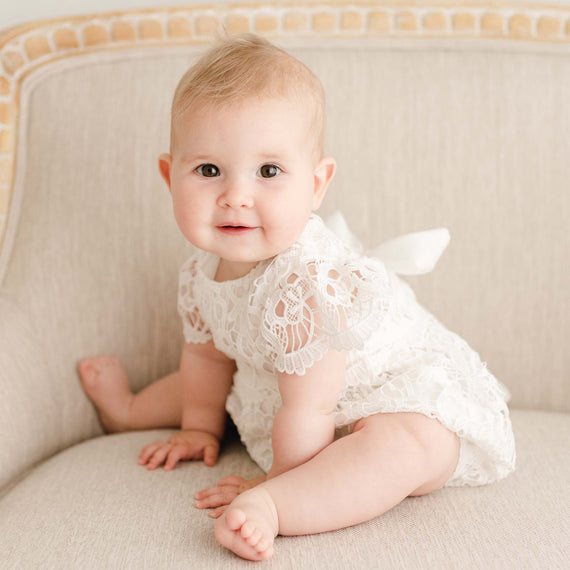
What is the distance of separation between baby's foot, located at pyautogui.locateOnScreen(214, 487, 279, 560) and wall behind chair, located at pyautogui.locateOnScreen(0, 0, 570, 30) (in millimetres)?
1045

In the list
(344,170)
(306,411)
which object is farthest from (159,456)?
(344,170)

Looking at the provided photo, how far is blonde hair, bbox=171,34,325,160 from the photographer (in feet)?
3.04

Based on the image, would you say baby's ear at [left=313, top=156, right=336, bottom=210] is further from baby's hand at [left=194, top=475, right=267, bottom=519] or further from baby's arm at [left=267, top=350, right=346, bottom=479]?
baby's hand at [left=194, top=475, right=267, bottom=519]

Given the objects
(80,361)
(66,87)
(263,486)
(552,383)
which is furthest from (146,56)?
(552,383)

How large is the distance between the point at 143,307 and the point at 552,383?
2.43ft

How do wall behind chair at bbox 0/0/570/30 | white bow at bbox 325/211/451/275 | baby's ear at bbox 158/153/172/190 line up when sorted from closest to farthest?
baby's ear at bbox 158/153/172/190 < white bow at bbox 325/211/451/275 < wall behind chair at bbox 0/0/570/30

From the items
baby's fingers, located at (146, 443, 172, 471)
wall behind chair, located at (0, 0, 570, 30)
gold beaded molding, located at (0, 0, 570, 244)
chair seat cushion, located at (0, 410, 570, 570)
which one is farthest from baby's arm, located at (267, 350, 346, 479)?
wall behind chair, located at (0, 0, 570, 30)

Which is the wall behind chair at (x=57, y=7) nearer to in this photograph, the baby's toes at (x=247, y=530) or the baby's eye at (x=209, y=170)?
the baby's eye at (x=209, y=170)

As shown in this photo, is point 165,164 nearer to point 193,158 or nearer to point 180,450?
point 193,158

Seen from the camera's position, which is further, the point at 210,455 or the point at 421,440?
the point at 210,455

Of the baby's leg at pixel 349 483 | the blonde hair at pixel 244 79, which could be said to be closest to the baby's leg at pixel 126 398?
the baby's leg at pixel 349 483

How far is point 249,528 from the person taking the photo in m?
0.84

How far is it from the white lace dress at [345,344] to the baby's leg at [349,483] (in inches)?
1.3

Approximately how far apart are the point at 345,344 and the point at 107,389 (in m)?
0.53
